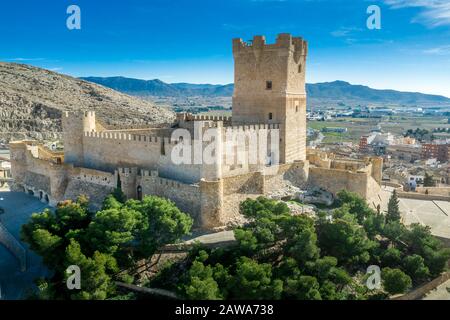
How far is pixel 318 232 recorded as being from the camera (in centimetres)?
2134

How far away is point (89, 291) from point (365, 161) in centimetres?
2051

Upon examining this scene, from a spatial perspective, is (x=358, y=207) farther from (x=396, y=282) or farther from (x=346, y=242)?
(x=396, y=282)

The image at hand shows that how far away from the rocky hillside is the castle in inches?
1527

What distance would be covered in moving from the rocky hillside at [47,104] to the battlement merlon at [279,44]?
41777 millimetres

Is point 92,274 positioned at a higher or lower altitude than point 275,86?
lower

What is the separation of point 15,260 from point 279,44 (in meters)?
20.1

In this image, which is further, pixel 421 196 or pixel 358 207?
pixel 421 196

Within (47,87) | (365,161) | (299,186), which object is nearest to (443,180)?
(365,161)

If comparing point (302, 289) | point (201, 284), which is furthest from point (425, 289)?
point (201, 284)

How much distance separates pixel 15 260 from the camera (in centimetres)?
2370

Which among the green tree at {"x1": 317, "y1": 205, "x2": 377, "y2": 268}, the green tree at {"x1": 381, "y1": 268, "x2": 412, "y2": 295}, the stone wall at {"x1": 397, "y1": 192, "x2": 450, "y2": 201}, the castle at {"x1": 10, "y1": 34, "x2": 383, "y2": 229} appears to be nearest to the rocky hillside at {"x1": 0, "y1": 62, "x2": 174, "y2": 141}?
the castle at {"x1": 10, "y1": 34, "x2": 383, "y2": 229}

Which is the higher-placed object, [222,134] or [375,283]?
[222,134]

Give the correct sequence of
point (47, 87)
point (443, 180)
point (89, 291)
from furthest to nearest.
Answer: point (47, 87), point (443, 180), point (89, 291)
